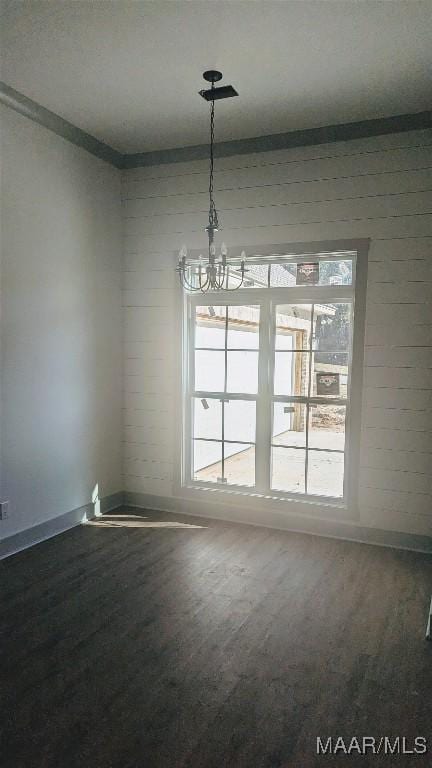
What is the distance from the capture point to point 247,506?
4.61 meters

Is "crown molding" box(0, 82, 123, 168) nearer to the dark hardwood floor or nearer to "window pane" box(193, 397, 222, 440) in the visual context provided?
"window pane" box(193, 397, 222, 440)

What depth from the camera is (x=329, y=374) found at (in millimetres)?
4355

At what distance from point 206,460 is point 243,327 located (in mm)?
1300

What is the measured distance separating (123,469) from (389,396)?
263 centimetres

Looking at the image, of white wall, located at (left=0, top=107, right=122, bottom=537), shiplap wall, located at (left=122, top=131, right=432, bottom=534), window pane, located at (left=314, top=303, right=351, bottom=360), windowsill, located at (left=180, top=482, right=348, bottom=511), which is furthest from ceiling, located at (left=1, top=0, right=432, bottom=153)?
windowsill, located at (left=180, top=482, right=348, bottom=511)

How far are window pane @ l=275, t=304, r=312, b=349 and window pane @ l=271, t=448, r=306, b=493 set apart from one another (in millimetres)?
928

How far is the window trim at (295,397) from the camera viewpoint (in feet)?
13.5

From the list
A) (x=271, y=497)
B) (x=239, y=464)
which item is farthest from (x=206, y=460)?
(x=271, y=497)

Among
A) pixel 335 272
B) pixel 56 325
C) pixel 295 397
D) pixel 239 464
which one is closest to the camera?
pixel 56 325

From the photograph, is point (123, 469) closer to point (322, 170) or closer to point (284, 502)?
point (284, 502)

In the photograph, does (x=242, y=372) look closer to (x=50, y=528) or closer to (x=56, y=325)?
(x=56, y=325)

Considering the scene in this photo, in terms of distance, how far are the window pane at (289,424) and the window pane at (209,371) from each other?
58 cm

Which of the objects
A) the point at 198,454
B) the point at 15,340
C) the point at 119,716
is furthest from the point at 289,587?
the point at 15,340

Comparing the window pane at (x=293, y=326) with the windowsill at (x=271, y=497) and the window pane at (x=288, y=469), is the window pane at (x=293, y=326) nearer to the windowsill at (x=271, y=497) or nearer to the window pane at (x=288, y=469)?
the window pane at (x=288, y=469)
